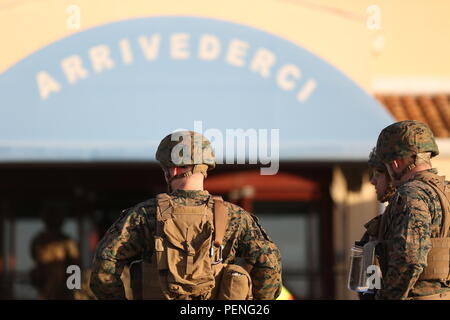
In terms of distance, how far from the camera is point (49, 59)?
38.3ft

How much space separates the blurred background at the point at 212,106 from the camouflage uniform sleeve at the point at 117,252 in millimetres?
6453

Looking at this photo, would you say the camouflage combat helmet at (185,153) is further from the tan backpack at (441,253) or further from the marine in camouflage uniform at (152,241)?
the tan backpack at (441,253)

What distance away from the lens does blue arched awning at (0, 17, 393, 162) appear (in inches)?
455

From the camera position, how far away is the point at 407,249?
16.0 ft

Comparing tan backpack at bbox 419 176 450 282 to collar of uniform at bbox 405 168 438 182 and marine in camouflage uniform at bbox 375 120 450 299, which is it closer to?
marine in camouflage uniform at bbox 375 120 450 299

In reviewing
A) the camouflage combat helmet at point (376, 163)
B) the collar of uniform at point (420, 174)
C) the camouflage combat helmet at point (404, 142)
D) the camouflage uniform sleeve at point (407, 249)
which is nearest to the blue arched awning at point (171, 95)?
the camouflage combat helmet at point (376, 163)

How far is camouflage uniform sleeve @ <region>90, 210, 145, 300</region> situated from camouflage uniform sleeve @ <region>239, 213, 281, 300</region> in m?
0.59

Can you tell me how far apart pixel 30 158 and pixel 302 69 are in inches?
145

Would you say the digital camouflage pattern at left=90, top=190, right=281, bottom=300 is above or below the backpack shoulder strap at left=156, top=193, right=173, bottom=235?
below

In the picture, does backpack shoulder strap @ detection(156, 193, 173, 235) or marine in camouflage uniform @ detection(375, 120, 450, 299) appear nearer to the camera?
marine in camouflage uniform @ detection(375, 120, 450, 299)

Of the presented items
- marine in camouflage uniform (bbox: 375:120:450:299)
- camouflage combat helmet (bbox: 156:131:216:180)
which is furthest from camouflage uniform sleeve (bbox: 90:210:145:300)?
marine in camouflage uniform (bbox: 375:120:450:299)

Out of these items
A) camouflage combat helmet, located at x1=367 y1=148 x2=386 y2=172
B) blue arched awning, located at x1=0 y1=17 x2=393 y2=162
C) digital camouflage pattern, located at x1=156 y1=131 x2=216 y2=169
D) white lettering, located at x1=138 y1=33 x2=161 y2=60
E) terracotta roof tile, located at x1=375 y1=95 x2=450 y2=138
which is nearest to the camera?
digital camouflage pattern, located at x1=156 y1=131 x2=216 y2=169
